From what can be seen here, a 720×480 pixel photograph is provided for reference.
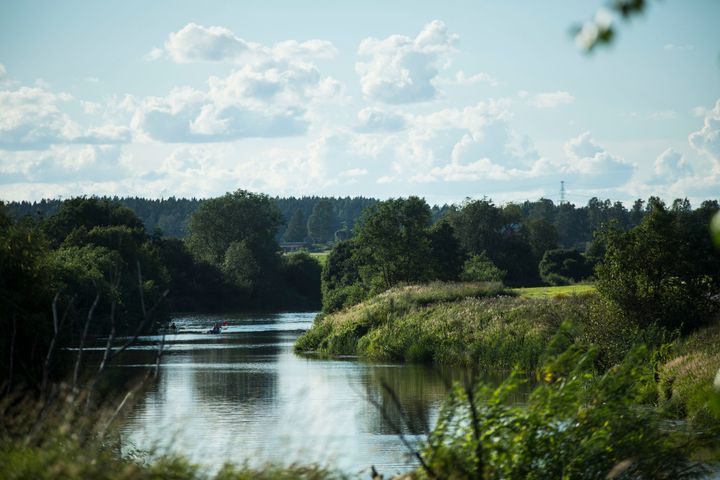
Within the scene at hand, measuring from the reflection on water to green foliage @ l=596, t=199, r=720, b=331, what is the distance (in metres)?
7.06

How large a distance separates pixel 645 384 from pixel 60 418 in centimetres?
1854

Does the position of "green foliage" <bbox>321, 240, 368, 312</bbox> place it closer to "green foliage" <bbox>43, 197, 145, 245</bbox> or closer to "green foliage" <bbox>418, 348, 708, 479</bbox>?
"green foliage" <bbox>43, 197, 145, 245</bbox>

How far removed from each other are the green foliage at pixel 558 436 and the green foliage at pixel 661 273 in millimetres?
20122

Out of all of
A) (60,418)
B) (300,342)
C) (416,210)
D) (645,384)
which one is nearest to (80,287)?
(300,342)

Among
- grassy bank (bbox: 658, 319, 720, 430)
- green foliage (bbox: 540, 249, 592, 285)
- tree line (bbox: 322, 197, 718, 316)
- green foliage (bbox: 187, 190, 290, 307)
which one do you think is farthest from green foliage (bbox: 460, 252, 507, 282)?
grassy bank (bbox: 658, 319, 720, 430)

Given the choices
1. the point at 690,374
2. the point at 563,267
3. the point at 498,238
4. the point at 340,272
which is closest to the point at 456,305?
the point at 690,374

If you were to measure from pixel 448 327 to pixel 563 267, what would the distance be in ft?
213

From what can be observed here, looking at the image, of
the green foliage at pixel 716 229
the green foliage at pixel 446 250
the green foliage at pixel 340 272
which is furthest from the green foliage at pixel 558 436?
the green foliage at pixel 446 250

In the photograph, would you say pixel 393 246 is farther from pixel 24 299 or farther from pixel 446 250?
pixel 24 299

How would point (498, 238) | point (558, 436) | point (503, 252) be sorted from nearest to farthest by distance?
1. point (558, 436)
2. point (503, 252)
3. point (498, 238)

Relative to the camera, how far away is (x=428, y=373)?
42.9 meters

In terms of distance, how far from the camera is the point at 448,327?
1960 inches

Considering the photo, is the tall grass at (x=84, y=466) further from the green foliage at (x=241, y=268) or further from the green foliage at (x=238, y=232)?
the green foliage at (x=238, y=232)

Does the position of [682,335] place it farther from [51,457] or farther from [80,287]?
[80,287]
